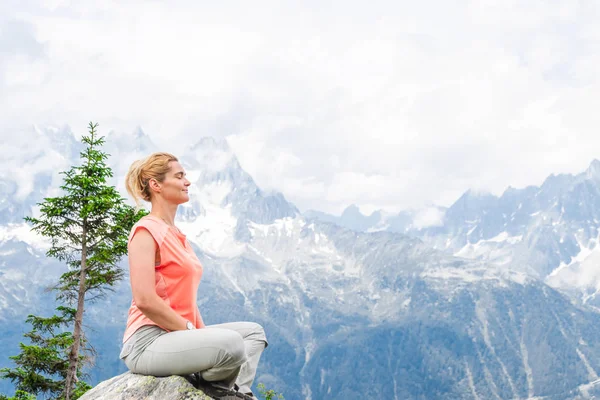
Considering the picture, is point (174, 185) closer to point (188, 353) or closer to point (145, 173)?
point (145, 173)

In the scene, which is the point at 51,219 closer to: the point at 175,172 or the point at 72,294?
the point at 72,294

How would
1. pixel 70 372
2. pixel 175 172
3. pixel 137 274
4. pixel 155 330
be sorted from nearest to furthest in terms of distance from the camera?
pixel 137 274 < pixel 155 330 < pixel 175 172 < pixel 70 372

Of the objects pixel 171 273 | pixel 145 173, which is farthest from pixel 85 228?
pixel 171 273

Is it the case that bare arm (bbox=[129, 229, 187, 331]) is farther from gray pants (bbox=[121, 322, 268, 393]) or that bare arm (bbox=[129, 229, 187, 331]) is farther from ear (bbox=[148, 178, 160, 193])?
ear (bbox=[148, 178, 160, 193])

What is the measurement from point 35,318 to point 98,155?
762cm

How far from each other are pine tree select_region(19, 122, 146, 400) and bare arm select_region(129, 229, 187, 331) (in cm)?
1693

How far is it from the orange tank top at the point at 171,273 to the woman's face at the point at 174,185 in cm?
45

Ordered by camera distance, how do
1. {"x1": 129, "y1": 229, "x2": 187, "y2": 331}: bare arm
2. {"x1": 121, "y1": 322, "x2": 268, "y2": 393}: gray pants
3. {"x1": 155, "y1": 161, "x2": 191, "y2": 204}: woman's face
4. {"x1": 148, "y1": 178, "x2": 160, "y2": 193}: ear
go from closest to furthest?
{"x1": 129, "y1": 229, "x2": 187, "y2": 331}: bare arm → {"x1": 121, "y1": 322, "x2": 268, "y2": 393}: gray pants → {"x1": 148, "y1": 178, "x2": 160, "y2": 193}: ear → {"x1": 155, "y1": 161, "x2": 191, "y2": 204}: woman's face

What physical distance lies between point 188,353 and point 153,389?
913mm

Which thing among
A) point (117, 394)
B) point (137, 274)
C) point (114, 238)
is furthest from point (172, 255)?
point (114, 238)

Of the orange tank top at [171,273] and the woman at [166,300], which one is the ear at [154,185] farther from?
the orange tank top at [171,273]

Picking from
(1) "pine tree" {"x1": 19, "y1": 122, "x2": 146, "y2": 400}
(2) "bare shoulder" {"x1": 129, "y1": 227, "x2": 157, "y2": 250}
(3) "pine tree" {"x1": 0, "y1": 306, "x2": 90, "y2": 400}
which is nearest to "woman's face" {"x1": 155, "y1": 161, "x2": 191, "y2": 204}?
(2) "bare shoulder" {"x1": 129, "y1": 227, "x2": 157, "y2": 250}

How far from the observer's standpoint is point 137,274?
6711 mm

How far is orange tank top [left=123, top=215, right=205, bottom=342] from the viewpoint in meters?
6.96
